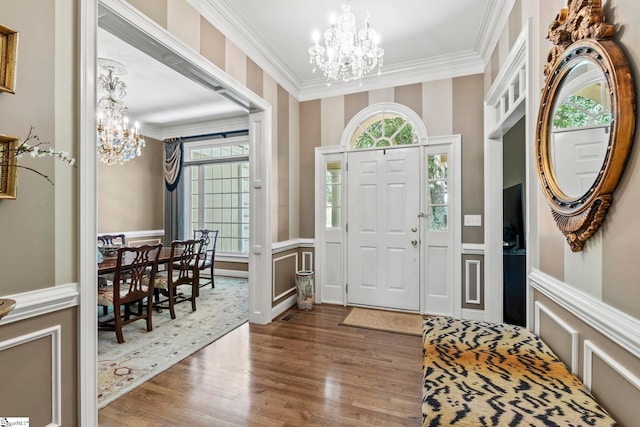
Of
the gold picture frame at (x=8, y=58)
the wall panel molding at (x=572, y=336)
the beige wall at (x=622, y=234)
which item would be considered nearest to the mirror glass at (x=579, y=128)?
the beige wall at (x=622, y=234)

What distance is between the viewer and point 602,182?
3.60ft

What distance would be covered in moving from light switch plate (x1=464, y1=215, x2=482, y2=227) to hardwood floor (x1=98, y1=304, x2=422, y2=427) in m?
1.50

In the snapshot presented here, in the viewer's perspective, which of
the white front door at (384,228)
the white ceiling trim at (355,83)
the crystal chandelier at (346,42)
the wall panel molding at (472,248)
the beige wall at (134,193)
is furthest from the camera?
the beige wall at (134,193)

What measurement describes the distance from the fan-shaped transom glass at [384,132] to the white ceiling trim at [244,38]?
1.14m

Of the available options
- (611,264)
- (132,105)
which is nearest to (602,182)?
(611,264)

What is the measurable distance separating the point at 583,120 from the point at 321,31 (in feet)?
8.35

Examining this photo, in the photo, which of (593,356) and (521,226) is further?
(521,226)

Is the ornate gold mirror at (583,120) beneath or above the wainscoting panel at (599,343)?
above

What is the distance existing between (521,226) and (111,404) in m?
4.61

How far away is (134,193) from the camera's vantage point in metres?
5.79

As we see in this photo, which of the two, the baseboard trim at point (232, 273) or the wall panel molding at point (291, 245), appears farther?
the baseboard trim at point (232, 273)

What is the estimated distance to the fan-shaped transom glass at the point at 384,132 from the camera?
12.6ft

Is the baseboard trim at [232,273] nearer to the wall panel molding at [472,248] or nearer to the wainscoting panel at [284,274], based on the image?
the wainscoting panel at [284,274]

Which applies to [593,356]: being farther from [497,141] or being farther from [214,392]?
[497,141]
